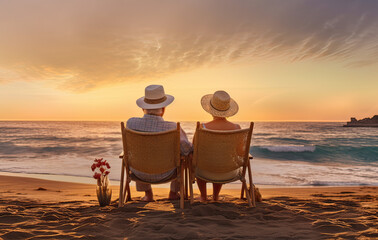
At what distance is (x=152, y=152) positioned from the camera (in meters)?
4.03

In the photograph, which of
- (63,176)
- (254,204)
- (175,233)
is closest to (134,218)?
(175,233)

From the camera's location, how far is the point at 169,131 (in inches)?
154

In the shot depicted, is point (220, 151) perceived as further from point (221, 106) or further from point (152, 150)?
point (152, 150)

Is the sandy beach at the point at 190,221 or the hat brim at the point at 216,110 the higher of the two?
the hat brim at the point at 216,110

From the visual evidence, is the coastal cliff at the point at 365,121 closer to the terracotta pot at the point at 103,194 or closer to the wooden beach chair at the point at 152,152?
the wooden beach chair at the point at 152,152

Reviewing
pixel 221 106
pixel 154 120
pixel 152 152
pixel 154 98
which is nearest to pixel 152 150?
pixel 152 152

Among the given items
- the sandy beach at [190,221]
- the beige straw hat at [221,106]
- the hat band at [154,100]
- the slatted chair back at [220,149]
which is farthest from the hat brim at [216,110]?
the sandy beach at [190,221]

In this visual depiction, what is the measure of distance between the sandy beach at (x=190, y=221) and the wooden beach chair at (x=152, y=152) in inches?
16.8

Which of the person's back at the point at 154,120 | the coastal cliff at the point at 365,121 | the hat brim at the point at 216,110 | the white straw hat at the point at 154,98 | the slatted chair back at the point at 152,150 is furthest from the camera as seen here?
the coastal cliff at the point at 365,121

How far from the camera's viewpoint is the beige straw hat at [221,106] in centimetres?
447

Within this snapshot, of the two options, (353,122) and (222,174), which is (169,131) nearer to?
(222,174)

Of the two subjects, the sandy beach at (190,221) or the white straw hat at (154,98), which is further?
the white straw hat at (154,98)

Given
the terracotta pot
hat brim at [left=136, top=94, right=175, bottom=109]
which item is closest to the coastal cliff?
hat brim at [left=136, top=94, right=175, bottom=109]

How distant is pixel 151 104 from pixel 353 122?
8741 centimetres
